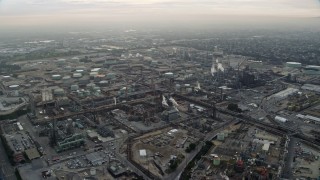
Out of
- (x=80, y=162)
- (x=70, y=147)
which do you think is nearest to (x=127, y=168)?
(x=80, y=162)

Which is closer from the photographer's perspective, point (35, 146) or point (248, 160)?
point (248, 160)

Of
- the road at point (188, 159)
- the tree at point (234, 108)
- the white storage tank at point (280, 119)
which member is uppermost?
the tree at point (234, 108)

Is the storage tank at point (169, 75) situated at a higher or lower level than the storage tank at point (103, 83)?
higher

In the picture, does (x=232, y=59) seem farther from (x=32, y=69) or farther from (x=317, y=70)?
(x=32, y=69)

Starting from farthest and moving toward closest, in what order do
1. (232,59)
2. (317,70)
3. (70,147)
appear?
(232,59)
(317,70)
(70,147)

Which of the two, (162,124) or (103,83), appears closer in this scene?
(162,124)

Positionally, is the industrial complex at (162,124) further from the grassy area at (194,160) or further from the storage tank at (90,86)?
the storage tank at (90,86)

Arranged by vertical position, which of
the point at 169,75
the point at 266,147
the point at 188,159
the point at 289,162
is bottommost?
the point at 188,159

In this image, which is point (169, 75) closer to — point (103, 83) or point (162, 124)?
point (103, 83)

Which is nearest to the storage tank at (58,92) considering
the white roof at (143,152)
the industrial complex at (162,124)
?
the industrial complex at (162,124)

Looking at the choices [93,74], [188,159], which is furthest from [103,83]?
[188,159]

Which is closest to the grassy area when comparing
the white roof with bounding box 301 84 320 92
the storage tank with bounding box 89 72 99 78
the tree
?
the tree
